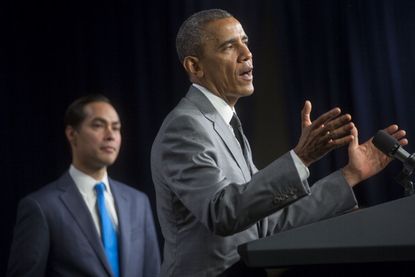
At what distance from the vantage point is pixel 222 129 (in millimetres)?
1271

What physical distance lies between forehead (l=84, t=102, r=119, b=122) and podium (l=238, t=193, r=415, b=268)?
166cm

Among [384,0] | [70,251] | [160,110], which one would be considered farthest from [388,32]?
[70,251]

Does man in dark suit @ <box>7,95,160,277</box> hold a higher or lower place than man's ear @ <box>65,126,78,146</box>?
lower

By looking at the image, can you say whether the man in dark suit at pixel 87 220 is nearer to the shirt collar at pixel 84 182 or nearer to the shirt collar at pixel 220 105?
the shirt collar at pixel 84 182

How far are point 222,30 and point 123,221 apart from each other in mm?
966

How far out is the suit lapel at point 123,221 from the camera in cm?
212

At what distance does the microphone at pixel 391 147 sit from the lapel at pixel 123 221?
1256 millimetres

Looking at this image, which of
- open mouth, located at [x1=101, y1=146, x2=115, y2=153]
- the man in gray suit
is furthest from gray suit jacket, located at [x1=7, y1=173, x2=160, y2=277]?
the man in gray suit

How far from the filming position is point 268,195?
986 mm

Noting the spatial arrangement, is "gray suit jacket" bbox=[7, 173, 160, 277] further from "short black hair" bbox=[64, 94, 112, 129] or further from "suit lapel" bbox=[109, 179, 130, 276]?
"short black hair" bbox=[64, 94, 112, 129]

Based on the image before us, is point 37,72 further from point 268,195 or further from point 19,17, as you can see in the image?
point 268,195

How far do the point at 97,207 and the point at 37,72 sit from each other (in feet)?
4.08

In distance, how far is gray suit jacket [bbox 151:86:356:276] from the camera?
3.25 feet

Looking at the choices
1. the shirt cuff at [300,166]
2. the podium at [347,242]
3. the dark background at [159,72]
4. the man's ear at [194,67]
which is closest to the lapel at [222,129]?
the man's ear at [194,67]
